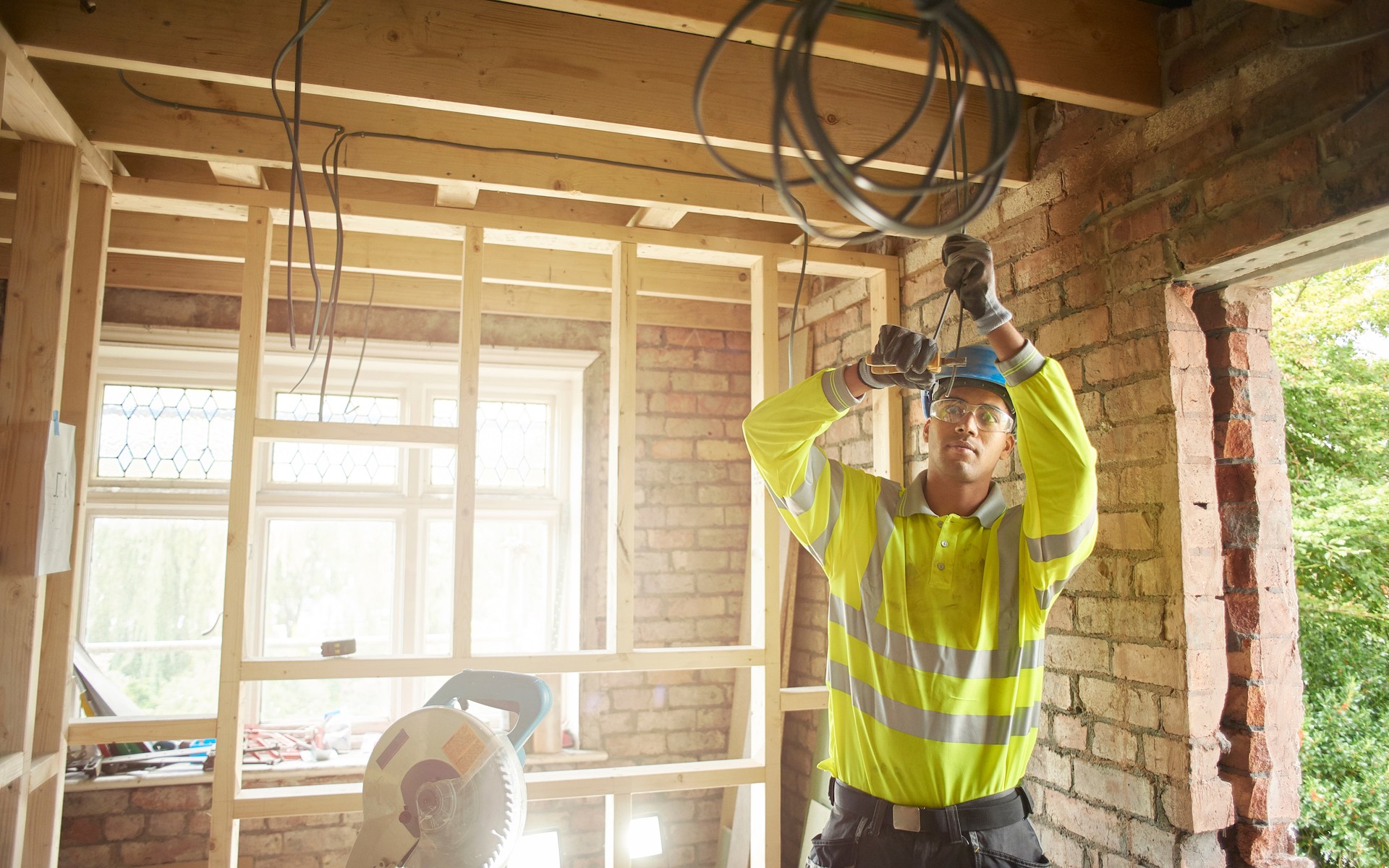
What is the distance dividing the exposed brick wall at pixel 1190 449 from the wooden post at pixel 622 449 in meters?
1.17

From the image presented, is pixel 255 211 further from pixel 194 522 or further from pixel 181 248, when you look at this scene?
pixel 194 522

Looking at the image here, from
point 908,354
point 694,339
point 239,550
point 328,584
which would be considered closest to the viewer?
point 908,354

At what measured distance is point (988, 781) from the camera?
5.64ft

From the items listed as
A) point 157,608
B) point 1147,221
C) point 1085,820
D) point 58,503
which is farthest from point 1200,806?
point 157,608

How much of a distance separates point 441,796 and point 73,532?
4.32 ft

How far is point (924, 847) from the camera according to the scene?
166cm

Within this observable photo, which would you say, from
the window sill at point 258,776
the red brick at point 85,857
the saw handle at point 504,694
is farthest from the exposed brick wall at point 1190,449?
the red brick at point 85,857

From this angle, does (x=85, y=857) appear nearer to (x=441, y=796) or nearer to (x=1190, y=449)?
(x=441, y=796)

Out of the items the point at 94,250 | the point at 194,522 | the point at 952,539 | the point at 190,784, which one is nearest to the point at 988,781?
the point at 952,539

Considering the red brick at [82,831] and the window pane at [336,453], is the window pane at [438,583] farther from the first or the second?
the red brick at [82,831]

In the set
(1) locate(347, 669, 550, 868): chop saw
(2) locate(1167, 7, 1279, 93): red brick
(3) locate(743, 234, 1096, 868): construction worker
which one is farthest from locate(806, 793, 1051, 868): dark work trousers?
(2) locate(1167, 7, 1279, 93): red brick

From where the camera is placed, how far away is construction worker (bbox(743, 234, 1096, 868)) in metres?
1.66

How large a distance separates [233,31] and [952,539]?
6.29 feet

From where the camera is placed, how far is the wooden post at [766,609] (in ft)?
8.50
